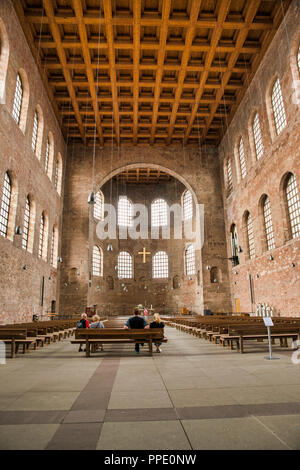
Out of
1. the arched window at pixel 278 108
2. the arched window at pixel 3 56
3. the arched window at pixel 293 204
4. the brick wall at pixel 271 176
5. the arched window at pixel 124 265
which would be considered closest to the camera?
the arched window at pixel 3 56

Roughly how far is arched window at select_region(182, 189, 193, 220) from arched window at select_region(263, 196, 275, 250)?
40.2 feet

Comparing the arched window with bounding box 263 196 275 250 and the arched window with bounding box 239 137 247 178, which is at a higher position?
the arched window with bounding box 239 137 247 178

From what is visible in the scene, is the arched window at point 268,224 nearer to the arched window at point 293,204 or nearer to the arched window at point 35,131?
the arched window at point 293,204

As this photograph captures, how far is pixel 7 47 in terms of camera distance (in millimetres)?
13320

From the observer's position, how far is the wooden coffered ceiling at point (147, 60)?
14773 millimetres

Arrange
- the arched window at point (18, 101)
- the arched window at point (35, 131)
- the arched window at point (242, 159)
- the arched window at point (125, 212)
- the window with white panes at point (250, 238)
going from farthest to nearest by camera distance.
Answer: the arched window at point (125, 212), the arched window at point (242, 159), the window with white panes at point (250, 238), the arched window at point (35, 131), the arched window at point (18, 101)

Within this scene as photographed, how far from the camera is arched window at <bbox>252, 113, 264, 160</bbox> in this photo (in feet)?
59.1

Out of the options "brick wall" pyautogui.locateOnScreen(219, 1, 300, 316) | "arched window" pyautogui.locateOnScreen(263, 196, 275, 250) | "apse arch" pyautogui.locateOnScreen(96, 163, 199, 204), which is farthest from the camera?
"apse arch" pyautogui.locateOnScreen(96, 163, 199, 204)

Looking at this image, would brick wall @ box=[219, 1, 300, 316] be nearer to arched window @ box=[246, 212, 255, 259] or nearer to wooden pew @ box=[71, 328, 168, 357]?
arched window @ box=[246, 212, 255, 259]

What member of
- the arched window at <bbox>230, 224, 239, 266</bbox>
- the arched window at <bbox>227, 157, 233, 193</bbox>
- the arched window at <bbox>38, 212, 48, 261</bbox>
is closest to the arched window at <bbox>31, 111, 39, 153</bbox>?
the arched window at <bbox>38, 212, 48, 261</bbox>

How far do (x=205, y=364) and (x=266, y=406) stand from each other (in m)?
2.68

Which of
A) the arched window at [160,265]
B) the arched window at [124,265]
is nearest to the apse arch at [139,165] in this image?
the arched window at [160,265]

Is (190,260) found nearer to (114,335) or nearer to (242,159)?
(242,159)

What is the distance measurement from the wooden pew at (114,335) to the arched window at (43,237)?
12934mm
